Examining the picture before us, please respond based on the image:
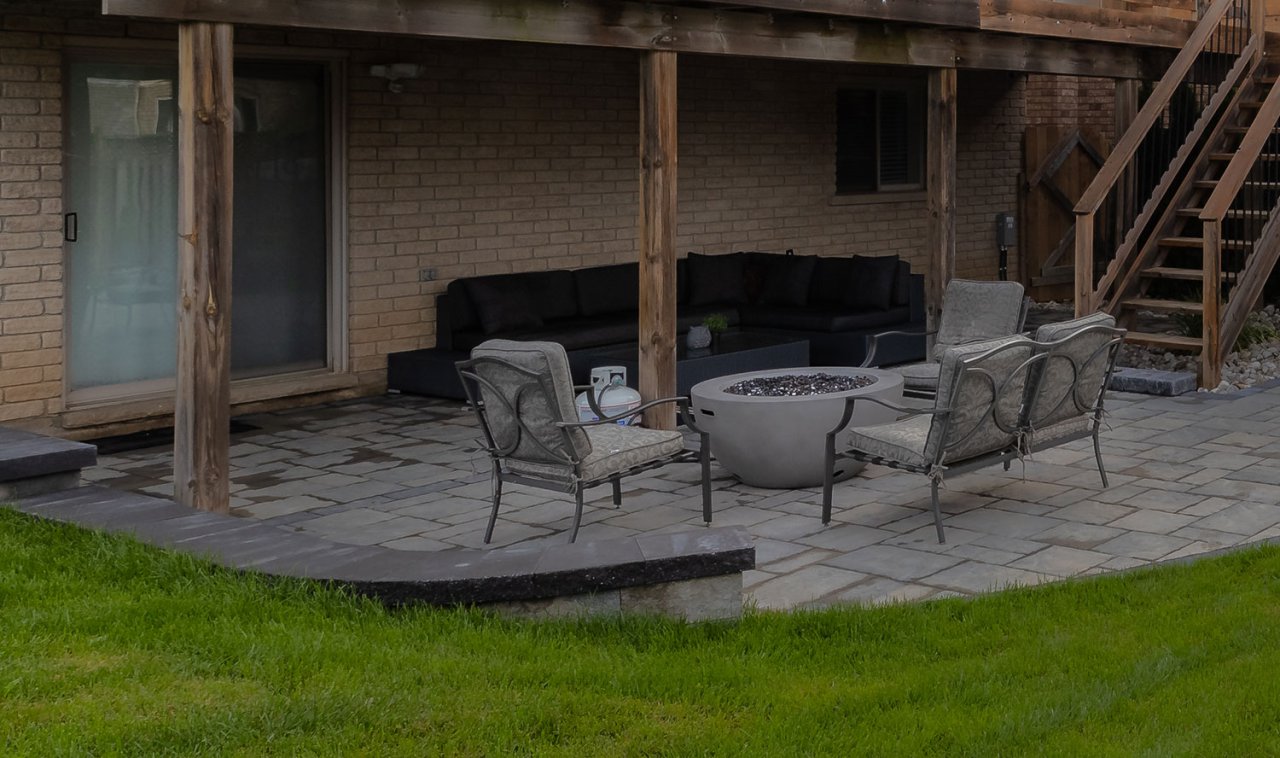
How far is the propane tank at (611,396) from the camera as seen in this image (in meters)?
8.75

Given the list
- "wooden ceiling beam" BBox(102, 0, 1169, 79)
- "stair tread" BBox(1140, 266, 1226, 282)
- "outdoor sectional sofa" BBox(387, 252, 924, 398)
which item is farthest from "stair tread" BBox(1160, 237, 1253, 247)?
"outdoor sectional sofa" BBox(387, 252, 924, 398)

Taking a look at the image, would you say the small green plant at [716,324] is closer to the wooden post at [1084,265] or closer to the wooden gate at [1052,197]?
the wooden post at [1084,265]

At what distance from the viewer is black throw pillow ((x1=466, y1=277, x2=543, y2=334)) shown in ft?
35.4

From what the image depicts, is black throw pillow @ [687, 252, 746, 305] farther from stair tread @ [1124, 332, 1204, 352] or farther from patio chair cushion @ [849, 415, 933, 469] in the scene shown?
patio chair cushion @ [849, 415, 933, 469]

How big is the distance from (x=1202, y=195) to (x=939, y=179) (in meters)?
2.54

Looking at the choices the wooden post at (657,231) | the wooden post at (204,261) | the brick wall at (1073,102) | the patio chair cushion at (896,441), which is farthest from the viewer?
the brick wall at (1073,102)

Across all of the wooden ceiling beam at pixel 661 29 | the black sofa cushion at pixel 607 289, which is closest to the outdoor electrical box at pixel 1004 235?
the wooden ceiling beam at pixel 661 29

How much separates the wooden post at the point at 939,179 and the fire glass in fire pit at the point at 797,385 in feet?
11.1

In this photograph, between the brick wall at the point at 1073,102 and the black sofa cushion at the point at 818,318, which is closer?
the black sofa cushion at the point at 818,318

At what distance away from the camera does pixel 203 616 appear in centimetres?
470

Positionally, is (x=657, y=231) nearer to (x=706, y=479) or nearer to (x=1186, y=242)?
(x=706, y=479)

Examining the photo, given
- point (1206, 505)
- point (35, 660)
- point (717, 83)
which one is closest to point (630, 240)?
point (717, 83)

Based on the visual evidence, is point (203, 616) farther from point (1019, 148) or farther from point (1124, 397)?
point (1019, 148)

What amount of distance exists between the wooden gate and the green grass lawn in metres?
11.5
